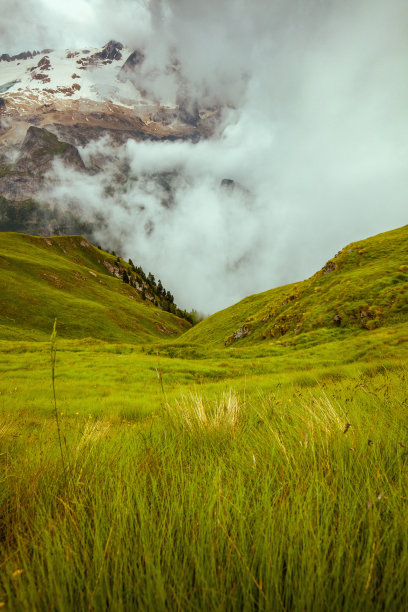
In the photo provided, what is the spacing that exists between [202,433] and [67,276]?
298 feet

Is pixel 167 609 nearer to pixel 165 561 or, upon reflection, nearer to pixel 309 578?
pixel 165 561

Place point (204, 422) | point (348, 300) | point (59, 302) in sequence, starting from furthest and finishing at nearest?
point (59, 302) < point (348, 300) < point (204, 422)

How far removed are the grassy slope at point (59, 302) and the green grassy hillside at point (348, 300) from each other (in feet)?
111

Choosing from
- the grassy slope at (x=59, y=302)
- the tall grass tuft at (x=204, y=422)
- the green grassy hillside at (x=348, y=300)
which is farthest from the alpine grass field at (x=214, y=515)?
the grassy slope at (x=59, y=302)

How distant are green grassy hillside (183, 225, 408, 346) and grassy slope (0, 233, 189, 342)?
33.8m

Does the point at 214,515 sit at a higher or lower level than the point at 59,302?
lower

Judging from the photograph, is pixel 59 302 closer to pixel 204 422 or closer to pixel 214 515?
pixel 204 422

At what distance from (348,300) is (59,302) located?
62.1 m

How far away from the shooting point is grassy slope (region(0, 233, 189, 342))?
53.6 m

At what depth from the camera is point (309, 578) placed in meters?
0.96

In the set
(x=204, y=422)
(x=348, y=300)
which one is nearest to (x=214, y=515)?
(x=204, y=422)

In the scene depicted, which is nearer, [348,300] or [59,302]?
[348,300]

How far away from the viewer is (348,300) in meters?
25.3

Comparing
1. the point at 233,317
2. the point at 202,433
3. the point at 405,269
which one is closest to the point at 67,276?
the point at 233,317
